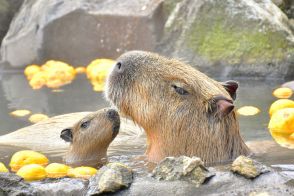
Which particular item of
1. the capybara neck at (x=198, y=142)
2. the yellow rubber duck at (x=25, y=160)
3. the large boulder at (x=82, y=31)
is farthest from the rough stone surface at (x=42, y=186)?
the large boulder at (x=82, y=31)

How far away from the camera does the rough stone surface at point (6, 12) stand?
11.8 meters

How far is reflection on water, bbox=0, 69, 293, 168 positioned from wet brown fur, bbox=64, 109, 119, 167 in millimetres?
363

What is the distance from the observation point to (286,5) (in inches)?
416

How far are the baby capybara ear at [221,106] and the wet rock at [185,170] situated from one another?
2.12 ft

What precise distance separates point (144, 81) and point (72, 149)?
1.36 metres

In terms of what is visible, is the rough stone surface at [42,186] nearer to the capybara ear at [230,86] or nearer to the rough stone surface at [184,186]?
the rough stone surface at [184,186]

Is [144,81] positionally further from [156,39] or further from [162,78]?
[156,39]

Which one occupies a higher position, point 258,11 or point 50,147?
point 258,11

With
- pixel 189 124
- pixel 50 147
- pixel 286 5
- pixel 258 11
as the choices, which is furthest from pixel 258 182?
pixel 286 5

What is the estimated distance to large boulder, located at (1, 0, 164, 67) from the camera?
984cm

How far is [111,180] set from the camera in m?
3.74

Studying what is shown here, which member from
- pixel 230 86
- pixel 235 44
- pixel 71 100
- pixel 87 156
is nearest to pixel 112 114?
pixel 87 156

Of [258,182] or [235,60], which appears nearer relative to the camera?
[258,182]

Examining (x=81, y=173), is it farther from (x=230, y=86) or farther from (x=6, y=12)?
(x=6, y=12)
